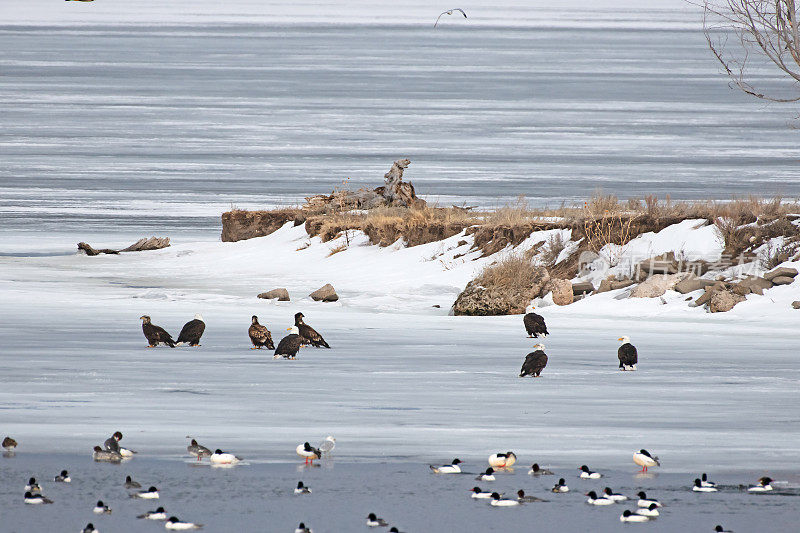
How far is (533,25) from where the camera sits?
18362cm

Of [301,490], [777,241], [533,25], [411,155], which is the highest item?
[533,25]

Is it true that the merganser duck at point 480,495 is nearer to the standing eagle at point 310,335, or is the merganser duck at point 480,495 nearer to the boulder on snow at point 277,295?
the standing eagle at point 310,335

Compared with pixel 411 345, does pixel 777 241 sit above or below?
above

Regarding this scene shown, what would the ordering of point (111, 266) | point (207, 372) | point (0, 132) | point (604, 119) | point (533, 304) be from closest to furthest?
point (207, 372) < point (533, 304) < point (111, 266) < point (0, 132) < point (604, 119)

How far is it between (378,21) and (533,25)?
2026cm

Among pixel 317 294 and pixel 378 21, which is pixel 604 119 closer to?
pixel 317 294

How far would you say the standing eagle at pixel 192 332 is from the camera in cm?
1495

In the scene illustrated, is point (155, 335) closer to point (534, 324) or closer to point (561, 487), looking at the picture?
point (534, 324)

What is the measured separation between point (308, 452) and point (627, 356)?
454 cm

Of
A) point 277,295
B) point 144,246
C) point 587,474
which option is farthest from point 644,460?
point 144,246

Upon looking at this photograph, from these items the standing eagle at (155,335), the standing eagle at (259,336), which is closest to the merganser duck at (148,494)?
the standing eagle at (259,336)

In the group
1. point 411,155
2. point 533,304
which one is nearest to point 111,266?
point 533,304

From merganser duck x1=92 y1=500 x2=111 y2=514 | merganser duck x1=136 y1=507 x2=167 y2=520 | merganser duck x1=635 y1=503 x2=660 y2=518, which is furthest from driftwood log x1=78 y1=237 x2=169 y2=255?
merganser duck x1=635 y1=503 x2=660 y2=518

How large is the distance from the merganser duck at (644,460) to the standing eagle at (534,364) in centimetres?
349
